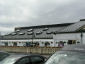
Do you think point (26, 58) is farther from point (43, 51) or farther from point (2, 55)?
point (43, 51)

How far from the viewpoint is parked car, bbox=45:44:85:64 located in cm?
608

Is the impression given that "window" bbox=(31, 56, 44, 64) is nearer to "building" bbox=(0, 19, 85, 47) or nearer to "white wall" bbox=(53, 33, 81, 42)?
"building" bbox=(0, 19, 85, 47)

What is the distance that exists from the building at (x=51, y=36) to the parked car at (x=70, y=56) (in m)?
43.1

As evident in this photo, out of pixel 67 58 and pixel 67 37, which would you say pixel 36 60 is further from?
pixel 67 37

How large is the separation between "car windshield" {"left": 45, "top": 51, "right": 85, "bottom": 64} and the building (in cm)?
4315

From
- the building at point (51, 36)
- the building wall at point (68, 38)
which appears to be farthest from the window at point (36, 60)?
the building wall at point (68, 38)

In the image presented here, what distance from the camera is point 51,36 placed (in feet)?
222

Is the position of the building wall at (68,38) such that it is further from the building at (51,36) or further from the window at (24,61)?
the window at (24,61)

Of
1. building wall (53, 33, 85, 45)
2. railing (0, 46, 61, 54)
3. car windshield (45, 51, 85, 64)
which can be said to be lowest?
railing (0, 46, 61, 54)

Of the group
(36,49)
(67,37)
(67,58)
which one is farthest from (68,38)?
(67,58)

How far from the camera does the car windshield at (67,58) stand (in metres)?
6.06

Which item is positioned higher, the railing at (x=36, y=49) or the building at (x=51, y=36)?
the building at (x=51, y=36)

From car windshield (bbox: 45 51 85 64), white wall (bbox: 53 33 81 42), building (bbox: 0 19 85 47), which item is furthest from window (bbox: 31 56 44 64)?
white wall (bbox: 53 33 81 42)

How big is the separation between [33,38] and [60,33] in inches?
608
